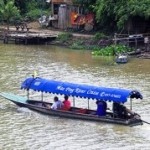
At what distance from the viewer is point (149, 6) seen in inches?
1666

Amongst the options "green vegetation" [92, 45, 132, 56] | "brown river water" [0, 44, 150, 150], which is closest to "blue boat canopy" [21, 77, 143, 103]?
"brown river water" [0, 44, 150, 150]

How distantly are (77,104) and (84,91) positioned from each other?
2830 millimetres

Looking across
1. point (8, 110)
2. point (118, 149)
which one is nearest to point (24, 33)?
point (8, 110)

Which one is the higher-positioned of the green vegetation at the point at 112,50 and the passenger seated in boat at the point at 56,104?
the green vegetation at the point at 112,50

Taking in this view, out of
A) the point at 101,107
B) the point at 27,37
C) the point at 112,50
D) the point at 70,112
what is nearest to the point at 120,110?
the point at 101,107

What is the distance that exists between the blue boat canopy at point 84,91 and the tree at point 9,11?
2476cm

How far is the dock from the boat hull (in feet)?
65.1

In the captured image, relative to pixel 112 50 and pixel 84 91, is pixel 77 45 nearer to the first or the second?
pixel 112 50

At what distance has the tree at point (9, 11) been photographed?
5062 centimetres

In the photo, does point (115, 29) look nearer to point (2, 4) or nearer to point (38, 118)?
point (2, 4)

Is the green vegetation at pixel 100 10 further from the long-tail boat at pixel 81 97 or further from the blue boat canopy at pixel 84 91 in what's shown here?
the blue boat canopy at pixel 84 91

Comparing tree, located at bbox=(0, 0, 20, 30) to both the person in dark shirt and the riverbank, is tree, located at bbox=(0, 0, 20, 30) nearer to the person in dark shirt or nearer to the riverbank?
the riverbank

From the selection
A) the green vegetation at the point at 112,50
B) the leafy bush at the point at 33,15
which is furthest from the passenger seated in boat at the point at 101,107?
the leafy bush at the point at 33,15

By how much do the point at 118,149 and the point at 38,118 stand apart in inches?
205
